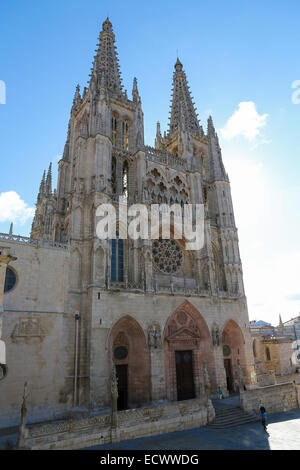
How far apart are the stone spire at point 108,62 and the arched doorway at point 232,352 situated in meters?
22.7

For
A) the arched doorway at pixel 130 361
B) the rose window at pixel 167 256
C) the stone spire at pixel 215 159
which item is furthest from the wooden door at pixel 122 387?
the stone spire at pixel 215 159

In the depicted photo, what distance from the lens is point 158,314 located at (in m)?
18.6

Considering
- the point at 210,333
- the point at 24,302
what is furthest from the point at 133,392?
the point at 24,302

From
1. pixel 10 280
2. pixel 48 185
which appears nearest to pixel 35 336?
pixel 10 280

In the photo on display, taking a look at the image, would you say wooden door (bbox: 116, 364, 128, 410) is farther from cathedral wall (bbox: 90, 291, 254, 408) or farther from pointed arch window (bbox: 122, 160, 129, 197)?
pointed arch window (bbox: 122, 160, 129, 197)

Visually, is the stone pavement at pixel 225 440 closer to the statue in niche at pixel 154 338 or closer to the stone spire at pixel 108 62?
the statue in niche at pixel 154 338

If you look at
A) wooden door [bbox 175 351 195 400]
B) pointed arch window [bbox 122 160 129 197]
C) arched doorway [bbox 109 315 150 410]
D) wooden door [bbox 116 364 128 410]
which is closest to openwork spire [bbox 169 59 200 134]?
pointed arch window [bbox 122 160 129 197]

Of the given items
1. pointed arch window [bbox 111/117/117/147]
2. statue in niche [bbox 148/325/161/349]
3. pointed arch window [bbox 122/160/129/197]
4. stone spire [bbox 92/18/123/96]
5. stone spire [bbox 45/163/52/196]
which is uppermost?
stone spire [bbox 92/18/123/96]

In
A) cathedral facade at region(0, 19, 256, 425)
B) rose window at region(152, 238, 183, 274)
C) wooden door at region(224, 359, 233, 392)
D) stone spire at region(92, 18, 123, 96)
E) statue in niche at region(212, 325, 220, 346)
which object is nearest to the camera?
cathedral facade at region(0, 19, 256, 425)

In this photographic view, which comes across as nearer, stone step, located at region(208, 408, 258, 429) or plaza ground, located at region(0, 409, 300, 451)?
plaza ground, located at region(0, 409, 300, 451)

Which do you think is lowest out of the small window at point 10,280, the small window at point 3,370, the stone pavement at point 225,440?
the stone pavement at point 225,440

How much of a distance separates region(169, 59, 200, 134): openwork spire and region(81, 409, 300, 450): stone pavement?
27155 millimetres

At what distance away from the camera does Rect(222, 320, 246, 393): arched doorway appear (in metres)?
21.9

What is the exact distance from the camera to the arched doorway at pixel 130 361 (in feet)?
55.6
